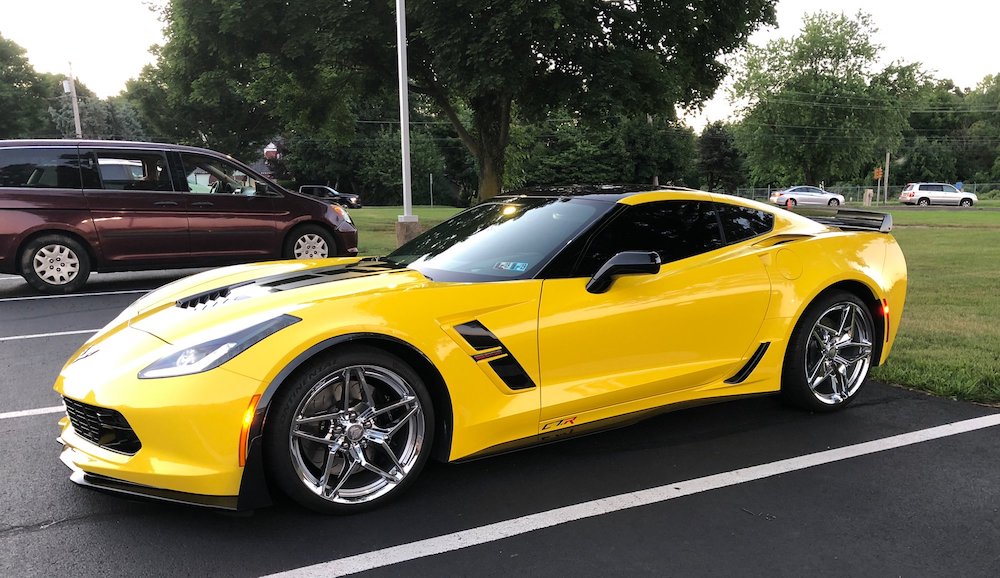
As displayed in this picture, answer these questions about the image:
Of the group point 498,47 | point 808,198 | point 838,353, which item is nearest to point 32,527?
point 838,353

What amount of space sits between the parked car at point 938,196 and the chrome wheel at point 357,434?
5111 cm

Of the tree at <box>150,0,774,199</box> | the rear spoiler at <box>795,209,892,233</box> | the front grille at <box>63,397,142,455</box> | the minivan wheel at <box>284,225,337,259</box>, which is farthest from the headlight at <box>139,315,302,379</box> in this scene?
the tree at <box>150,0,774,199</box>

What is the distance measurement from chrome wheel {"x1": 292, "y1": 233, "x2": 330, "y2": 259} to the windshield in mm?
5955

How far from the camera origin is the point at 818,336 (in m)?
4.16

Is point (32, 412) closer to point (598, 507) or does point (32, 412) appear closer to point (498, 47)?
point (598, 507)

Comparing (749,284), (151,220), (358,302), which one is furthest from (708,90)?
(358,302)

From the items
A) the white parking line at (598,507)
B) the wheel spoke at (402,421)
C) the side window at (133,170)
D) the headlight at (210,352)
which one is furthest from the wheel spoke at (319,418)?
the side window at (133,170)

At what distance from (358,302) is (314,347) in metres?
0.30

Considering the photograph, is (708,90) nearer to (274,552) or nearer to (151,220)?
(151,220)

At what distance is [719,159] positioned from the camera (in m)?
69.8

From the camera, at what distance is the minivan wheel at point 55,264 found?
8.23 m

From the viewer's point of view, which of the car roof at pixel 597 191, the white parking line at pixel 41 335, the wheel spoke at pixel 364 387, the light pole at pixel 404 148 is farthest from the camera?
the light pole at pixel 404 148

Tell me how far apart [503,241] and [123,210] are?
6.83 m

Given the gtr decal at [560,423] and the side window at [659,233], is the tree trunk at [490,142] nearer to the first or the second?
the side window at [659,233]
